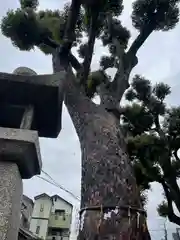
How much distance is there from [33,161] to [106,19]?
169 inches

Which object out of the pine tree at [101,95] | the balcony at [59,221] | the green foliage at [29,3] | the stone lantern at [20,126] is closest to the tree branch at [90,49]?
the pine tree at [101,95]

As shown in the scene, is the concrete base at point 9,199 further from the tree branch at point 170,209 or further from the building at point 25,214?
the building at point 25,214

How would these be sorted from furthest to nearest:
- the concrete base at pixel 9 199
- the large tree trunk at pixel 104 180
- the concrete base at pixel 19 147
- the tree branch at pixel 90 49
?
the tree branch at pixel 90 49, the large tree trunk at pixel 104 180, the concrete base at pixel 19 147, the concrete base at pixel 9 199

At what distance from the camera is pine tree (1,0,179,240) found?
2025mm

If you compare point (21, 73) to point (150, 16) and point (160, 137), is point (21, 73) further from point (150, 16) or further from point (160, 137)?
point (160, 137)

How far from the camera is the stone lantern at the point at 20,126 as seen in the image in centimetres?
133

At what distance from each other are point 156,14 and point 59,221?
69.9 feet

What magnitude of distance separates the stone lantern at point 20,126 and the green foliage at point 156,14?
327 cm

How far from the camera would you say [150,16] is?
14.8ft

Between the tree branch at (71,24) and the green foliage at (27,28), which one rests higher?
the green foliage at (27,28)

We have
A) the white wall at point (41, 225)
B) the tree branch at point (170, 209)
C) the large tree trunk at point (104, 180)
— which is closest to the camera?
the large tree trunk at point (104, 180)

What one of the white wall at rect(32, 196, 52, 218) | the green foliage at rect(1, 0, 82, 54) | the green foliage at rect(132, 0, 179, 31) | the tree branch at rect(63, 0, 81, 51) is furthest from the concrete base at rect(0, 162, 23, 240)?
the white wall at rect(32, 196, 52, 218)

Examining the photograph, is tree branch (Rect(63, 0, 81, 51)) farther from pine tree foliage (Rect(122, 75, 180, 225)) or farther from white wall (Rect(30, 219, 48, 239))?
white wall (Rect(30, 219, 48, 239))

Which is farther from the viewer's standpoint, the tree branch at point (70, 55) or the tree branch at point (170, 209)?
the tree branch at point (170, 209)
